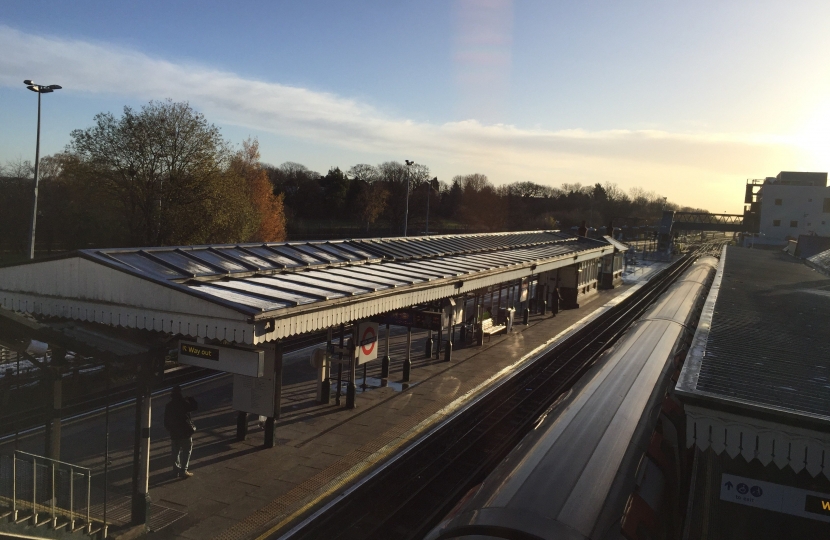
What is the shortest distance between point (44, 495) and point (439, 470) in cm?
654

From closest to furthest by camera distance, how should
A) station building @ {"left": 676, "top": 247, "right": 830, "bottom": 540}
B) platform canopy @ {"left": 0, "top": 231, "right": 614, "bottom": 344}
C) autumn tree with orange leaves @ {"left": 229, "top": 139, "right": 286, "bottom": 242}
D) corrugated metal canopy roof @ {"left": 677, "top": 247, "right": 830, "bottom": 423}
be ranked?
station building @ {"left": 676, "top": 247, "right": 830, "bottom": 540} < corrugated metal canopy roof @ {"left": 677, "top": 247, "right": 830, "bottom": 423} < platform canopy @ {"left": 0, "top": 231, "right": 614, "bottom": 344} < autumn tree with orange leaves @ {"left": 229, "top": 139, "right": 286, "bottom": 242}

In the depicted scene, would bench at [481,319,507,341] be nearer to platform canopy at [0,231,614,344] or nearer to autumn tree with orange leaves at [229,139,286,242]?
platform canopy at [0,231,614,344]

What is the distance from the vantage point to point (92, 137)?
26.8 m

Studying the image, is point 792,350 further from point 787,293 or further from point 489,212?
point 489,212

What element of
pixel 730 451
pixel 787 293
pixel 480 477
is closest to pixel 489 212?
pixel 787 293

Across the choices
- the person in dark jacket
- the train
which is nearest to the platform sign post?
the person in dark jacket

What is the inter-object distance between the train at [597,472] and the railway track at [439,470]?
266 cm

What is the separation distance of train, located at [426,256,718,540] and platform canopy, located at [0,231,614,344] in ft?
14.3

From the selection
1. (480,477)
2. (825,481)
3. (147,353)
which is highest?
(147,353)

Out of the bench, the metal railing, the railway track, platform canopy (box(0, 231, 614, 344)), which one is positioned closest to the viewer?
the metal railing

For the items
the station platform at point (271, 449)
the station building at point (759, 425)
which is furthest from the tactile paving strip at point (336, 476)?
the station building at point (759, 425)

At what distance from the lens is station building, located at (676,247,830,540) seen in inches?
224

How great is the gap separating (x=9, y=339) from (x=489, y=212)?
74.8 metres

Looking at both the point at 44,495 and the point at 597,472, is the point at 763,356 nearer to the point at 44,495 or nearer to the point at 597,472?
the point at 597,472
